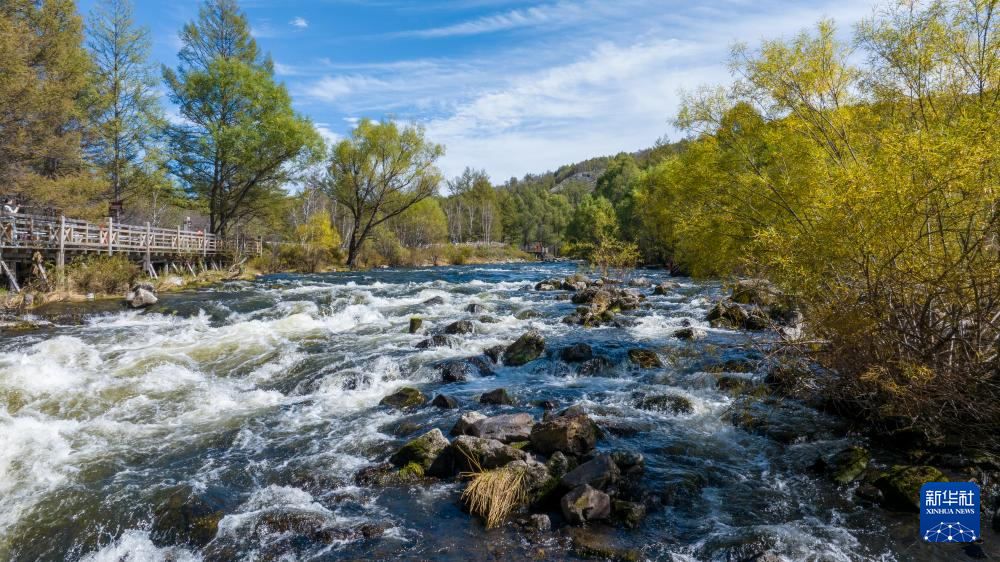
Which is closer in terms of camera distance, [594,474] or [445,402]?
[594,474]

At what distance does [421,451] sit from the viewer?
7492 millimetres

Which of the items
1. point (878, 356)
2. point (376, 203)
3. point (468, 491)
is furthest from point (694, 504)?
point (376, 203)

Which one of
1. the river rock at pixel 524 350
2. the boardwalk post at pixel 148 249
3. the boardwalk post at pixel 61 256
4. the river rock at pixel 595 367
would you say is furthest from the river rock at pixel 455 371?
the boardwalk post at pixel 148 249

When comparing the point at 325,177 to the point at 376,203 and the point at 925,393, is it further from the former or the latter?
the point at 925,393

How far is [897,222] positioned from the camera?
621 centimetres

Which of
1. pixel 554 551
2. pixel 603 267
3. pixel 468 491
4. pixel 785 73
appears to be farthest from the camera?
pixel 603 267

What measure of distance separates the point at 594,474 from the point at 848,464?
3.75m

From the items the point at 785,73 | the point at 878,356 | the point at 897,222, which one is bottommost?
the point at 878,356

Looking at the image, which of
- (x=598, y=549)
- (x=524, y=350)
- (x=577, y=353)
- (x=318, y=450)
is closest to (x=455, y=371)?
(x=524, y=350)

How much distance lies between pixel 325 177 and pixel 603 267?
27.1 metres

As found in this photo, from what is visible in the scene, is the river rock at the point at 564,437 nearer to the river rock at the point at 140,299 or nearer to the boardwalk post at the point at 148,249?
the river rock at the point at 140,299


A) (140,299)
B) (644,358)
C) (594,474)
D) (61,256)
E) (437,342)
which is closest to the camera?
(594,474)

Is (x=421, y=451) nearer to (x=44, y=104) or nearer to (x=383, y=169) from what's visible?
(x=44, y=104)

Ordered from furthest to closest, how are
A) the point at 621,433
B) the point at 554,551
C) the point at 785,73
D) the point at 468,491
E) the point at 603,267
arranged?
the point at 603,267
the point at 785,73
the point at 621,433
the point at 468,491
the point at 554,551
